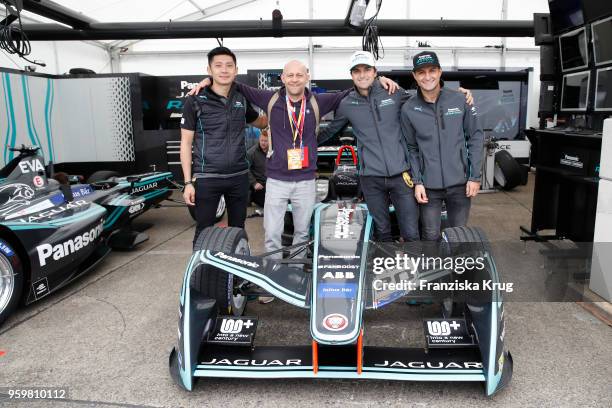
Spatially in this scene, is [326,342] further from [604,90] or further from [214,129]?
[604,90]

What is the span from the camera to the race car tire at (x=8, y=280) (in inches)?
121

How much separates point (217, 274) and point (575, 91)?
400 centimetres

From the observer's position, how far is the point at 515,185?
827 centimetres

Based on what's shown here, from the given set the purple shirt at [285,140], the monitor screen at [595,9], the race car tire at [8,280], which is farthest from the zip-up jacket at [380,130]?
the race car tire at [8,280]

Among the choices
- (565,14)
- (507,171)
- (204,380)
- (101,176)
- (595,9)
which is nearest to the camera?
(204,380)

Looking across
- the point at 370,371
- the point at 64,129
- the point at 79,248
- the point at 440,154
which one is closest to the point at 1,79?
the point at 64,129

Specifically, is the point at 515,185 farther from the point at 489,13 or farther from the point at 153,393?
the point at 153,393

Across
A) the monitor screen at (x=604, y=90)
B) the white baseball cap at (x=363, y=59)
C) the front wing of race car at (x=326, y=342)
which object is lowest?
the front wing of race car at (x=326, y=342)

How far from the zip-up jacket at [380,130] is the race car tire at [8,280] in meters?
2.45

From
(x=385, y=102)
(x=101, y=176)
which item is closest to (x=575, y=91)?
(x=385, y=102)

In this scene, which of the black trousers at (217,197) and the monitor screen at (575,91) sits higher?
the monitor screen at (575,91)

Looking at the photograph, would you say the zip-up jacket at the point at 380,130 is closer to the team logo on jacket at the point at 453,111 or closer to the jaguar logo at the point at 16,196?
the team logo on jacket at the point at 453,111

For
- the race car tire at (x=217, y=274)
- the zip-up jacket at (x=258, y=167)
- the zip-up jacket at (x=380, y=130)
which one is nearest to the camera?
the race car tire at (x=217, y=274)
